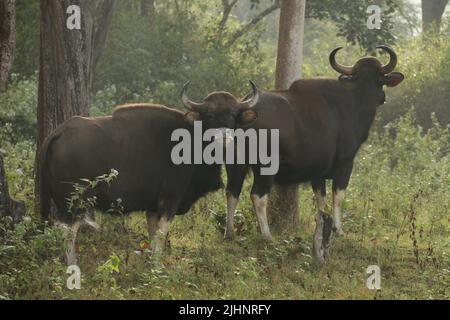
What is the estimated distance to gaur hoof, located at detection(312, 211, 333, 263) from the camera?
10328mm

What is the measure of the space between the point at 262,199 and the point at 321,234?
1.25 metres

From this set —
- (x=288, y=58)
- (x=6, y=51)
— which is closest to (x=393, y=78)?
(x=288, y=58)

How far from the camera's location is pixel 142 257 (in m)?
9.96

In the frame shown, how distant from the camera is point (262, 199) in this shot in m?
11.4

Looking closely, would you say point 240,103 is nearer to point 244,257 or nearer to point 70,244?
point 244,257

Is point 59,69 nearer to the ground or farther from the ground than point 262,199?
farther from the ground

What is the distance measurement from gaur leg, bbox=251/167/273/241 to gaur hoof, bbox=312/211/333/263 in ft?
3.52

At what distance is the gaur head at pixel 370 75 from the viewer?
12500 millimetres

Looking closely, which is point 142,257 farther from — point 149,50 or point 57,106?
point 149,50

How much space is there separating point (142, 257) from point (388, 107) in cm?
1305

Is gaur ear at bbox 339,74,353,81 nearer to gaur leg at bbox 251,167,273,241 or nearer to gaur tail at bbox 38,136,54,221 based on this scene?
gaur leg at bbox 251,167,273,241

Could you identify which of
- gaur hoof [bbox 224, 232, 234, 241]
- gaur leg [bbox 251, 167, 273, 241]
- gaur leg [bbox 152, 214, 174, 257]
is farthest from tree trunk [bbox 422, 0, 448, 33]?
gaur leg [bbox 152, 214, 174, 257]
